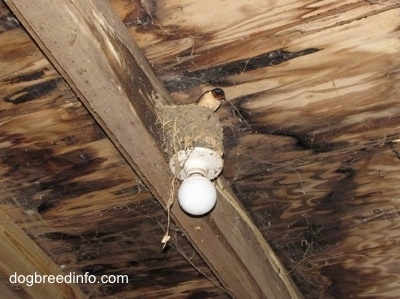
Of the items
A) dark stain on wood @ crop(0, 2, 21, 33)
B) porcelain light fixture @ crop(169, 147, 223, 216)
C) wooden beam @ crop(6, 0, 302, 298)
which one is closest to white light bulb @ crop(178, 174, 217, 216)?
porcelain light fixture @ crop(169, 147, 223, 216)

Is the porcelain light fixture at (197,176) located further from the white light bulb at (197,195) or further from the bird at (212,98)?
the bird at (212,98)

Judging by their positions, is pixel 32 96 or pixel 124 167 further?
pixel 124 167

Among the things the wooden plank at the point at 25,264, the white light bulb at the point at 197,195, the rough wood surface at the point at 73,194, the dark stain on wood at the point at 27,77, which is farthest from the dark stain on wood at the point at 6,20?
the wooden plank at the point at 25,264

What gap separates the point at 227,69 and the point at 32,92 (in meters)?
0.46

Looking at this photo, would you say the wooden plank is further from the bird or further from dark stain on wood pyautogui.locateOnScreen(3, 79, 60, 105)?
the bird

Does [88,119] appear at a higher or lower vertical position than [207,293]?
higher

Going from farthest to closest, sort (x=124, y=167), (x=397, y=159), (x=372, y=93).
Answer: (x=124, y=167)
(x=397, y=159)
(x=372, y=93)

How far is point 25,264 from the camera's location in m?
1.72

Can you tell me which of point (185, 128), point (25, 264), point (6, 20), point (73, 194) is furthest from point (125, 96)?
point (25, 264)

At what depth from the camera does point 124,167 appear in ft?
4.69

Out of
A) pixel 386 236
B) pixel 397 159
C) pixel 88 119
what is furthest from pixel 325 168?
pixel 88 119

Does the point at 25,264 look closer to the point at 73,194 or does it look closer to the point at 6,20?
the point at 73,194

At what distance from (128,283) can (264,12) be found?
3.50ft

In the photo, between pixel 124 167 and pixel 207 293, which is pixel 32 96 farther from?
pixel 207 293
